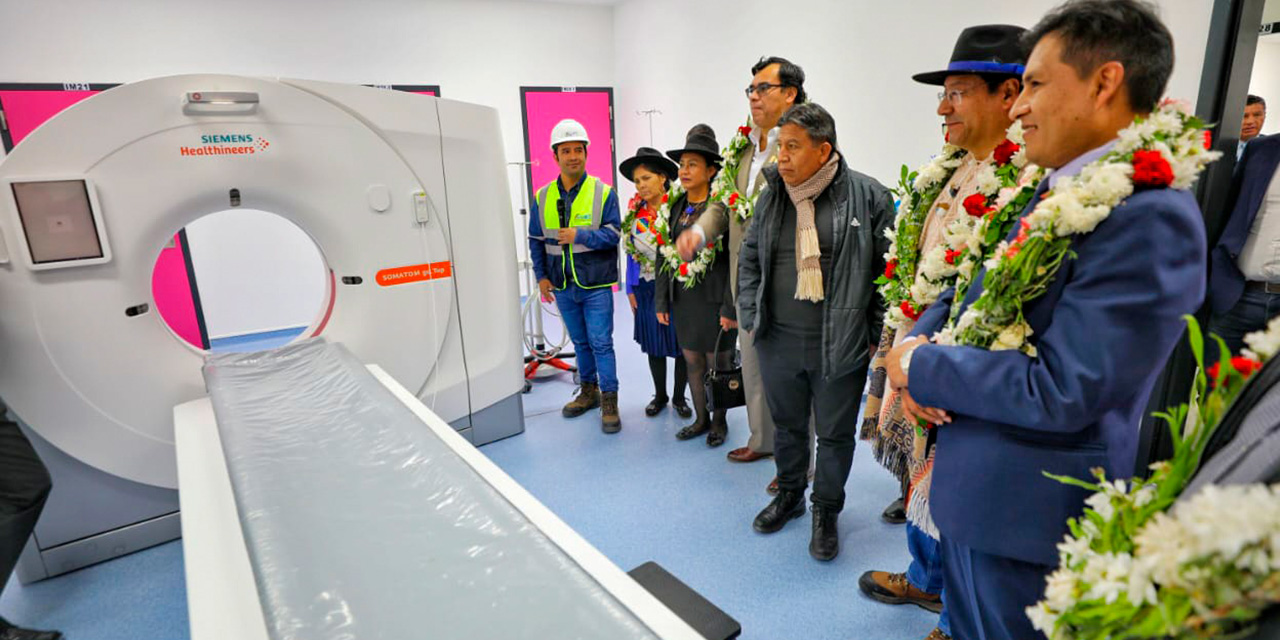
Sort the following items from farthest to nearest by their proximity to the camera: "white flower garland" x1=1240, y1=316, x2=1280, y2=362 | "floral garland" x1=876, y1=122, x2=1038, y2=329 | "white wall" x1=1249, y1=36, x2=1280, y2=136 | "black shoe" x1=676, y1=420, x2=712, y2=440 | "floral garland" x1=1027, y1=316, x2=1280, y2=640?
1. "black shoe" x1=676, y1=420, x2=712, y2=440
2. "white wall" x1=1249, y1=36, x2=1280, y2=136
3. "floral garland" x1=876, y1=122, x2=1038, y2=329
4. "white flower garland" x1=1240, y1=316, x2=1280, y2=362
5. "floral garland" x1=1027, y1=316, x2=1280, y2=640

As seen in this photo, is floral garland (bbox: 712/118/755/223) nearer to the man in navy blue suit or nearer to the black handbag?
the black handbag

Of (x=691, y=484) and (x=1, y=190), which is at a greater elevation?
(x=1, y=190)

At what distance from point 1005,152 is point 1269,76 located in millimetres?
1839

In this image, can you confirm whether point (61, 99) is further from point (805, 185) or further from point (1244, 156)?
point (1244, 156)

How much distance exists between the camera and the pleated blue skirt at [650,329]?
11.9ft

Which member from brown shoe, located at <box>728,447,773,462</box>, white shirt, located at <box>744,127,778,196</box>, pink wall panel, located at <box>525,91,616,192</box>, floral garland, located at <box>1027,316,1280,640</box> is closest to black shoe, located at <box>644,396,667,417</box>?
brown shoe, located at <box>728,447,773,462</box>

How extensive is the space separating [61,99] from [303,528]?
5.42 meters

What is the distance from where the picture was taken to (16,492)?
6.24 ft

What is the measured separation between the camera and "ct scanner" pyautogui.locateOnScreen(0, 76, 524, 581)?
209 cm

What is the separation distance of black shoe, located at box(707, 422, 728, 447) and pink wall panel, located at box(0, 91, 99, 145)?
5.20 metres

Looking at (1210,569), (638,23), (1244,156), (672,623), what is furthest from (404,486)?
(638,23)

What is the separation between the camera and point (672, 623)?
104 centimetres

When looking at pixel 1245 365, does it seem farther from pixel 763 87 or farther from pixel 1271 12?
pixel 1271 12

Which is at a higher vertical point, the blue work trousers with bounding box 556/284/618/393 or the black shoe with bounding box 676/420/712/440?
the blue work trousers with bounding box 556/284/618/393
